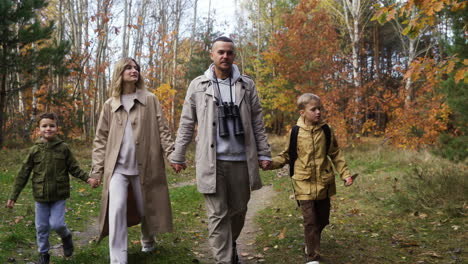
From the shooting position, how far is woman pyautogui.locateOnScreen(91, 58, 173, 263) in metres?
4.43

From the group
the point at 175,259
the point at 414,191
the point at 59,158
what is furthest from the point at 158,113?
the point at 414,191

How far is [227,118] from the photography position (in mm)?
4184

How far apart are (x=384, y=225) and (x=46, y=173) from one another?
5051mm

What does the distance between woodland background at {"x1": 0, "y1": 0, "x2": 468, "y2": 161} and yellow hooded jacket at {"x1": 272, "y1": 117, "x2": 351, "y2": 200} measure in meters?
1.61

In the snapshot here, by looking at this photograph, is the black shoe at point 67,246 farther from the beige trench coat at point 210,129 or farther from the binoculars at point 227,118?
the binoculars at point 227,118

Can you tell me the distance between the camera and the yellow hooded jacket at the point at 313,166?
4.60m

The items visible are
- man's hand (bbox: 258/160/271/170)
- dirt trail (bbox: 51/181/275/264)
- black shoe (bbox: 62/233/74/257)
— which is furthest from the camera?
dirt trail (bbox: 51/181/275/264)

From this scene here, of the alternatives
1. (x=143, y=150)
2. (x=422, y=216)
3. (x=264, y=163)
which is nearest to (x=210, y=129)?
(x=264, y=163)

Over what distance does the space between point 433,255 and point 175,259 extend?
3.09 meters

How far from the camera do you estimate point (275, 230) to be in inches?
257

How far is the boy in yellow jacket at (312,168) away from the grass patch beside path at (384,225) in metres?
0.52

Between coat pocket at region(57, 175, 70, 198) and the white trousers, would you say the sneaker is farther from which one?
coat pocket at region(57, 175, 70, 198)

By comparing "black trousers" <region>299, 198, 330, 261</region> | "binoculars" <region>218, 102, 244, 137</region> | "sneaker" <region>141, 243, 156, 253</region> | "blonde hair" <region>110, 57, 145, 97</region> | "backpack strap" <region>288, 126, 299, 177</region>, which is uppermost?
"blonde hair" <region>110, 57, 145, 97</region>

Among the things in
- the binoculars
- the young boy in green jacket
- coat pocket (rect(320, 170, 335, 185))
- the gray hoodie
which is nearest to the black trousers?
coat pocket (rect(320, 170, 335, 185))
